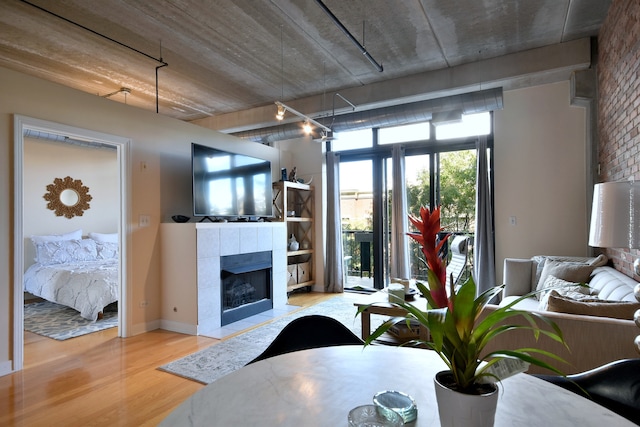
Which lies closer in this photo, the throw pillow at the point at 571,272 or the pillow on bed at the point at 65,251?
the throw pillow at the point at 571,272

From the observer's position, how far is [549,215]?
4637 millimetres

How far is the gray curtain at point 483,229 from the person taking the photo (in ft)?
16.1

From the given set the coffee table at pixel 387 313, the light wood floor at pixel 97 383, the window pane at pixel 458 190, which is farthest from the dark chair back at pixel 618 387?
the window pane at pixel 458 190

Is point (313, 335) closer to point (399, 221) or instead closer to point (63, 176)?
point (399, 221)

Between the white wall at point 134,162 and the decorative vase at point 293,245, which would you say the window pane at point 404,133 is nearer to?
the decorative vase at point 293,245

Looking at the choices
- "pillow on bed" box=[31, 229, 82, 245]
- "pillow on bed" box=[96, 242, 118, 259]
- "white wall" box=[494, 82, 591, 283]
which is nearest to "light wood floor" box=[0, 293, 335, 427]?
"pillow on bed" box=[96, 242, 118, 259]

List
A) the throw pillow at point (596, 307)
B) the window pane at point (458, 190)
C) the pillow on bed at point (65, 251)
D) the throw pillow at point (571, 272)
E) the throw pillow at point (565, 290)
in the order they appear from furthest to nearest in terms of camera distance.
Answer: the pillow on bed at point (65, 251) → the window pane at point (458, 190) → the throw pillow at point (571, 272) → the throw pillow at point (565, 290) → the throw pillow at point (596, 307)

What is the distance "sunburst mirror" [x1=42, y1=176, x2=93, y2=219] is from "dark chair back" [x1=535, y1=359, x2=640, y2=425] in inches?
289

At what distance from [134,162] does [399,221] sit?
3.81 meters

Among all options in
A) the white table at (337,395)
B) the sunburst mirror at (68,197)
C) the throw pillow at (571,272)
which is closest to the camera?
the white table at (337,395)

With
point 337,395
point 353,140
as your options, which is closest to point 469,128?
point 353,140

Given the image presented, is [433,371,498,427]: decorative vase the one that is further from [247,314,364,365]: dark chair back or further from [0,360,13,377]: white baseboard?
[0,360,13,377]: white baseboard

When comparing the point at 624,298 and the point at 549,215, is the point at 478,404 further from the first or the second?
the point at 549,215

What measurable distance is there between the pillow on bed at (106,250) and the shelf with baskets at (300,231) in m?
2.96
